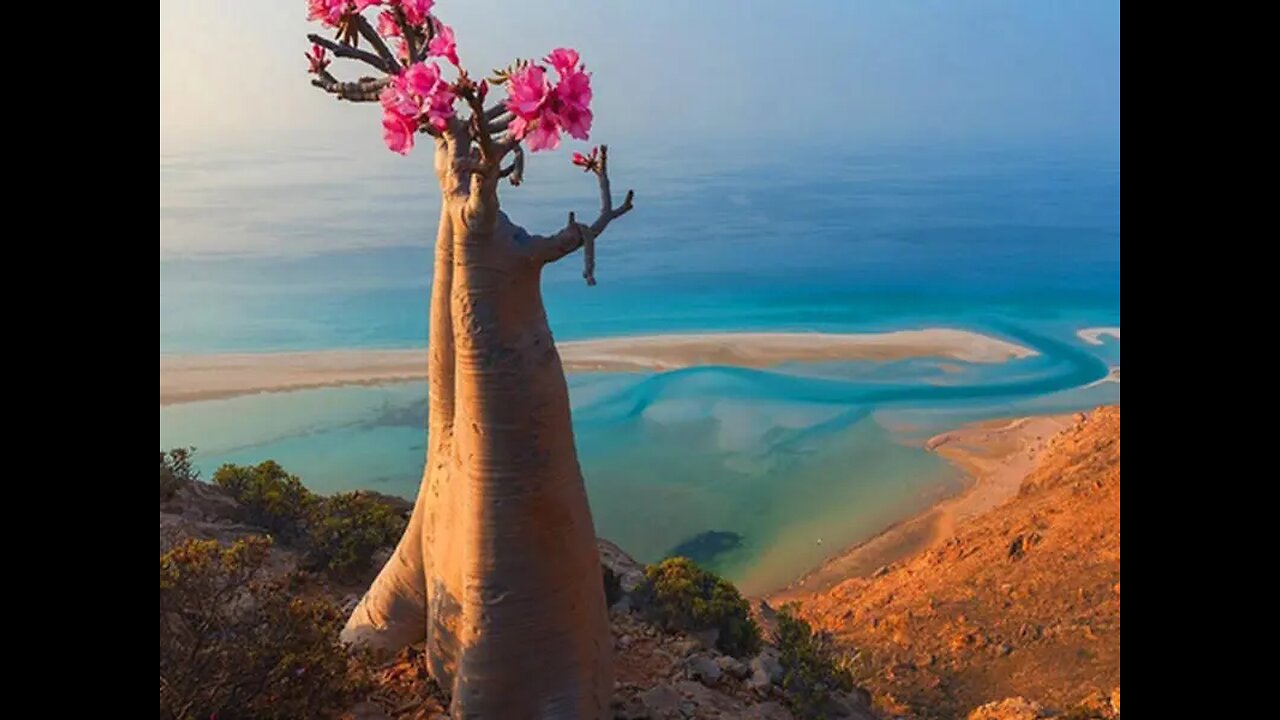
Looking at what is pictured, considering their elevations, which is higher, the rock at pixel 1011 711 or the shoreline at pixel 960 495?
the shoreline at pixel 960 495

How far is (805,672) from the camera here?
889cm

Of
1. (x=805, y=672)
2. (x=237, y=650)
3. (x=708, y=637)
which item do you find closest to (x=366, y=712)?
(x=237, y=650)

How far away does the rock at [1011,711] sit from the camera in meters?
9.83

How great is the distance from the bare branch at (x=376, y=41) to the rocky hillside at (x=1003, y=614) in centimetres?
887

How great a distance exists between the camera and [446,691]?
675 cm

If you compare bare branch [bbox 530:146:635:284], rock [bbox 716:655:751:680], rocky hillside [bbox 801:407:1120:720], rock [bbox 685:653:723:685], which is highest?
bare branch [bbox 530:146:635:284]

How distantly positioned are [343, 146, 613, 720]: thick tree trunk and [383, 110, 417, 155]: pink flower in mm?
1232

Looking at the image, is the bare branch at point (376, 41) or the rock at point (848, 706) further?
the rock at point (848, 706)

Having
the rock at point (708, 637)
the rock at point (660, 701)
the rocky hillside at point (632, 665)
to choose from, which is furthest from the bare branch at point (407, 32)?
the rock at point (708, 637)

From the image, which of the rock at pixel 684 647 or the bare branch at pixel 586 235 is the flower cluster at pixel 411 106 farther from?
the rock at pixel 684 647

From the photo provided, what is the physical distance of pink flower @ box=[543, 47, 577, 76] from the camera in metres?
4.19

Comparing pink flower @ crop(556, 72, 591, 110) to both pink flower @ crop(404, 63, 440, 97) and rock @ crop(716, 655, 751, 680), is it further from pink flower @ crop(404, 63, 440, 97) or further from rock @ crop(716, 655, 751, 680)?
rock @ crop(716, 655, 751, 680)

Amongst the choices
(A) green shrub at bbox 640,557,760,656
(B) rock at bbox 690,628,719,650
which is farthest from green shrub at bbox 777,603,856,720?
(B) rock at bbox 690,628,719,650

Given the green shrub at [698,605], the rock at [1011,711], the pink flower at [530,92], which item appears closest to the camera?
the pink flower at [530,92]
